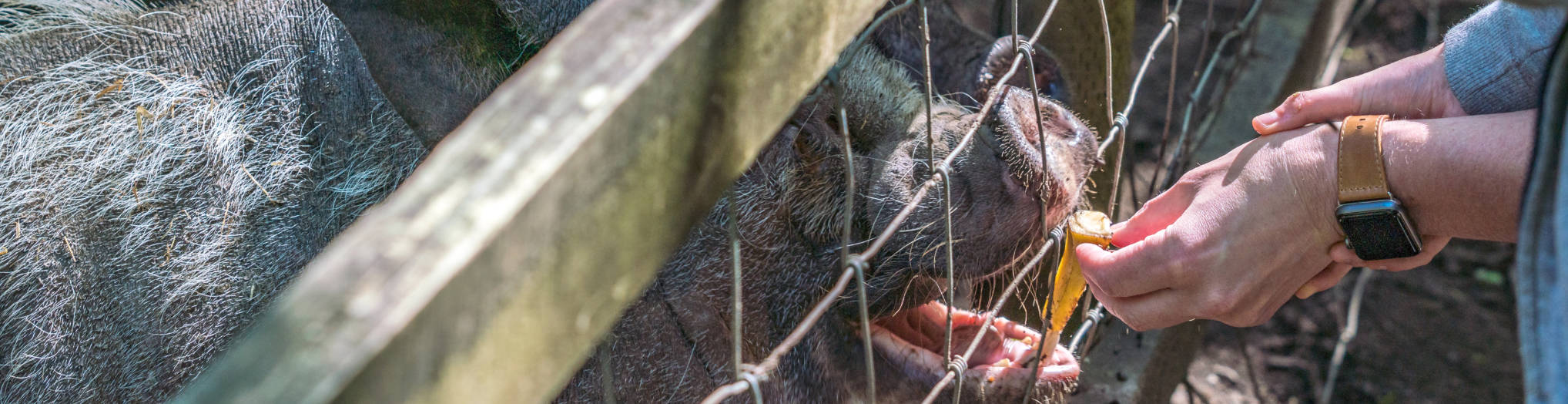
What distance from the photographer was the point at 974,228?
1890 mm

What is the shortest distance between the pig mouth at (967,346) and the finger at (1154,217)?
302mm

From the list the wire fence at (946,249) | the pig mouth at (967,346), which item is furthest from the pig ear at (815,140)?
the pig mouth at (967,346)

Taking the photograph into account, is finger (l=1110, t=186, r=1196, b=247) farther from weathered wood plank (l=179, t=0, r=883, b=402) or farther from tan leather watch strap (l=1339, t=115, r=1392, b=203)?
weathered wood plank (l=179, t=0, r=883, b=402)

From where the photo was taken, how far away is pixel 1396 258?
135 cm

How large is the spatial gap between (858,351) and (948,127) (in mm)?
472

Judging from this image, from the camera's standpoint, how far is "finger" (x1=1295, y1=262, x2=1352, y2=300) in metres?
1.46

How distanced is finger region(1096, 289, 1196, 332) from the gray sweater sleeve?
18.6 inches

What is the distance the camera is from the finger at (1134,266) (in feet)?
4.66

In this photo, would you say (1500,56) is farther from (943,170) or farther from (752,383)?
(752,383)

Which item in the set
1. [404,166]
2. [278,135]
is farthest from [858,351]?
[278,135]

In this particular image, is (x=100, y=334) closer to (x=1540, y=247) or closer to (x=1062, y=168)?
(x=1062, y=168)

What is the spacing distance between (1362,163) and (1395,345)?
9.14ft

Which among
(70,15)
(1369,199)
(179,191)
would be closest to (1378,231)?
(1369,199)

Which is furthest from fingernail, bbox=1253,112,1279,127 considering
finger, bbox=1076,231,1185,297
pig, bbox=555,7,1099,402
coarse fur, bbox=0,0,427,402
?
coarse fur, bbox=0,0,427,402
